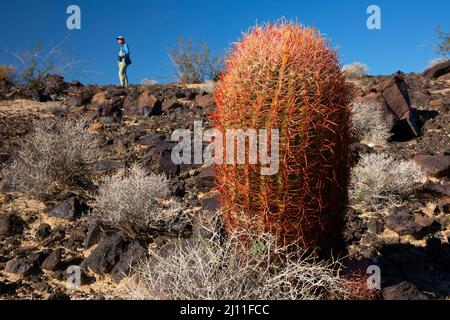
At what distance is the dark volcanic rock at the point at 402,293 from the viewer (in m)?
4.47

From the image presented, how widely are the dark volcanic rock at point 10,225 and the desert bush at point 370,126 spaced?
291 inches

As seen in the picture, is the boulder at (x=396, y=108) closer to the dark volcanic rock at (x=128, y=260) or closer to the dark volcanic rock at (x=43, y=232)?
the dark volcanic rock at (x=128, y=260)

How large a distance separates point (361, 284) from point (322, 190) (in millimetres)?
1028

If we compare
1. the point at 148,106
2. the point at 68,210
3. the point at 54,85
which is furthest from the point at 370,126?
the point at 54,85

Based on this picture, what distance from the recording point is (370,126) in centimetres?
1142

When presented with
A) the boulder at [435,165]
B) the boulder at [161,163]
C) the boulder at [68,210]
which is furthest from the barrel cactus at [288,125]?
the boulder at [435,165]

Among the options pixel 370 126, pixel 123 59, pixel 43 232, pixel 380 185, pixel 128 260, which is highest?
pixel 123 59

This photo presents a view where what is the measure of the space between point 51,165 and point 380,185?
5180mm

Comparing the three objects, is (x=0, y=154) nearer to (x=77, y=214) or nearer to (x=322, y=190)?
(x=77, y=214)

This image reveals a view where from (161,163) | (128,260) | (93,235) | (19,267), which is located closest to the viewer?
(128,260)

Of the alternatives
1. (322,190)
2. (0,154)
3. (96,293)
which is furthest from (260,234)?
(0,154)

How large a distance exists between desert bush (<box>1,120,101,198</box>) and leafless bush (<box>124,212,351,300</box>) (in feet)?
14.0

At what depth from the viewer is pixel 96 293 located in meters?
4.98

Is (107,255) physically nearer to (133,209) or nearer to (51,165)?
(133,209)
